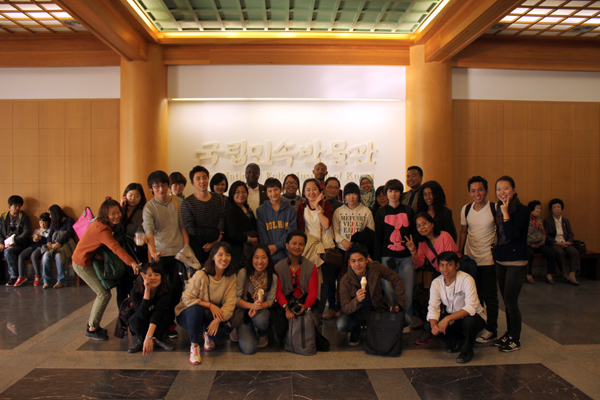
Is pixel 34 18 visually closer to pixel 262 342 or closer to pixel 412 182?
pixel 262 342

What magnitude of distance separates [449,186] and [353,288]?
3949 millimetres

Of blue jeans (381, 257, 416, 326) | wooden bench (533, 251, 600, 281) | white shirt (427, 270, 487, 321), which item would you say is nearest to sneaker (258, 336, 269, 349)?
blue jeans (381, 257, 416, 326)

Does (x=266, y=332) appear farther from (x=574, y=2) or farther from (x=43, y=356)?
(x=574, y=2)

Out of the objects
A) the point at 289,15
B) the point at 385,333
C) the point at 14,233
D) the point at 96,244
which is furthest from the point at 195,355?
the point at 289,15

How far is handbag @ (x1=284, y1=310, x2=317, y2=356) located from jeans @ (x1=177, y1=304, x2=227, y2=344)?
2.15ft

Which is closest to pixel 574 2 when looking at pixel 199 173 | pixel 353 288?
pixel 353 288

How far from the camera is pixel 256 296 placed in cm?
341

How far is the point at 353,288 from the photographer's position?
346cm

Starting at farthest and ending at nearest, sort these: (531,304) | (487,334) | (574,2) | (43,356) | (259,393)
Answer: (574,2) < (531,304) < (487,334) < (43,356) < (259,393)

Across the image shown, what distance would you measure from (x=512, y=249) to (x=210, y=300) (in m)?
2.66

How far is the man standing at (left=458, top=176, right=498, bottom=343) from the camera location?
357 centimetres

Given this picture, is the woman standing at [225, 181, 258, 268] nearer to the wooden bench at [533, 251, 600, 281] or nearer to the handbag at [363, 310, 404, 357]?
the handbag at [363, 310, 404, 357]

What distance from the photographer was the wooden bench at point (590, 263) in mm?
6344

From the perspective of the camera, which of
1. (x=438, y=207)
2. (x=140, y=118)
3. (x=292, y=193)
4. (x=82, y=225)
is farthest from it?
(x=140, y=118)
